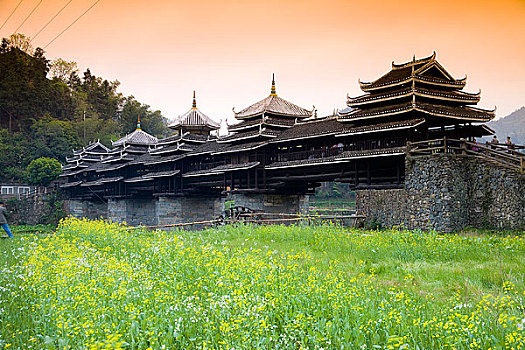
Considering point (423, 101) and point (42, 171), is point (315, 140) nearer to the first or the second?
point (423, 101)

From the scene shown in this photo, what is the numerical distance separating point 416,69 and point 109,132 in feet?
201

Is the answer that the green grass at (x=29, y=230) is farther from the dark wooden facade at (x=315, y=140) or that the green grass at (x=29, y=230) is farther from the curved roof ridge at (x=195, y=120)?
the curved roof ridge at (x=195, y=120)

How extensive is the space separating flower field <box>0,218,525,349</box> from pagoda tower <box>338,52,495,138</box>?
11.0 meters

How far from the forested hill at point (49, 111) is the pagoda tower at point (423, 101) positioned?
48270 millimetres

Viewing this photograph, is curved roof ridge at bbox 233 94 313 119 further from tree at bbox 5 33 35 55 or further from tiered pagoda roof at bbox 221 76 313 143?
tree at bbox 5 33 35 55

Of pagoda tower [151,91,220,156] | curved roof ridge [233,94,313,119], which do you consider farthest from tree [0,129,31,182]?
curved roof ridge [233,94,313,119]

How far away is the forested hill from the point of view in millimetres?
58575

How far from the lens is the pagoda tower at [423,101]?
20156 millimetres

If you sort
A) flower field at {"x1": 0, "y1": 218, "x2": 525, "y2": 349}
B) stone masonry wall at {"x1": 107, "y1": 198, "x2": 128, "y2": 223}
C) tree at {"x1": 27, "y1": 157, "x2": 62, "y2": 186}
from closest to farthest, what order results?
flower field at {"x1": 0, "y1": 218, "x2": 525, "y2": 349}, stone masonry wall at {"x1": 107, "y1": 198, "x2": 128, "y2": 223}, tree at {"x1": 27, "y1": 157, "x2": 62, "y2": 186}

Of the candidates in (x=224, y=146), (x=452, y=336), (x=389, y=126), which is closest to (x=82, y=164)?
(x=224, y=146)

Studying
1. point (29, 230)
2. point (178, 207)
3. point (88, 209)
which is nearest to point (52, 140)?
point (88, 209)

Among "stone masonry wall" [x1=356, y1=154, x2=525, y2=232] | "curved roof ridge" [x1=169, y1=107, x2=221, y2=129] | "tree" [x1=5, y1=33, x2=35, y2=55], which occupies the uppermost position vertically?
"tree" [x1=5, y1=33, x2=35, y2=55]

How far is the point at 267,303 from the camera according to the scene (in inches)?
222

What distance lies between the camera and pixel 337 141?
24.5 m
